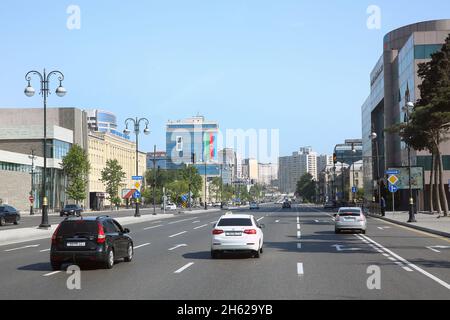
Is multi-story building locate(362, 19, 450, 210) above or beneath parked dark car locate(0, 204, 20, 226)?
above

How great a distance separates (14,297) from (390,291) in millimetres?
7396

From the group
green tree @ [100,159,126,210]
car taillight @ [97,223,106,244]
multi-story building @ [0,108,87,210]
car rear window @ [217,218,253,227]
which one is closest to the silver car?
car rear window @ [217,218,253,227]

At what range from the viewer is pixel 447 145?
78562 millimetres

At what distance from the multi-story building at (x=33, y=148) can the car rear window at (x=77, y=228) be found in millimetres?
77737

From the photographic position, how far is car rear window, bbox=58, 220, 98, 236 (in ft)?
57.8

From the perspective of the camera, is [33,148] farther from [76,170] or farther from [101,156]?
[101,156]

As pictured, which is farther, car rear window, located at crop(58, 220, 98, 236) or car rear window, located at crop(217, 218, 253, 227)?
car rear window, located at crop(217, 218, 253, 227)

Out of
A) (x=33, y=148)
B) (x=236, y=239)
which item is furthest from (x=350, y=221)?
(x=33, y=148)

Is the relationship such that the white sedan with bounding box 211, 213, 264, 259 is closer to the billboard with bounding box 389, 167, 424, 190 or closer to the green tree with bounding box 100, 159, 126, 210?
the billboard with bounding box 389, 167, 424, 190

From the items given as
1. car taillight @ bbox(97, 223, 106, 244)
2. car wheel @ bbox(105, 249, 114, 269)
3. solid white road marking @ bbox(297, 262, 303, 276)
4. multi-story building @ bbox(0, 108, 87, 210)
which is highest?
multi-story building @ bbox(0, 108, 87, 210)

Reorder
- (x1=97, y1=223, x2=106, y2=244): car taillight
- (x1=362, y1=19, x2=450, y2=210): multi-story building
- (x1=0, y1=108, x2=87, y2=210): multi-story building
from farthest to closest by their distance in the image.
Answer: (x1=0, y1=108, x2=87, y2=210): multi-story building < (x1=362, y1=19, x2=450, y2=210): multi-story building < (x1=97, y1=223, x2=106, y2=244): car taillight

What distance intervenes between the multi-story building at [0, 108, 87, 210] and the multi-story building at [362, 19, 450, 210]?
54.4 metres
